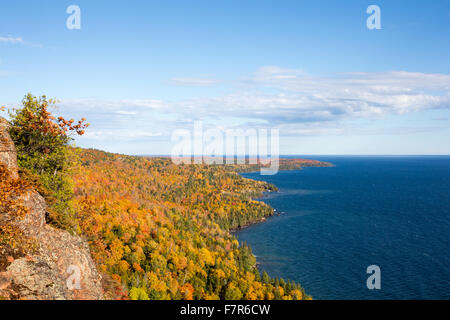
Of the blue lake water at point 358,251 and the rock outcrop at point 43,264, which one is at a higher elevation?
the rock outcrop at point 43,264

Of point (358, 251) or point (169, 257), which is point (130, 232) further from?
point (358, 251)

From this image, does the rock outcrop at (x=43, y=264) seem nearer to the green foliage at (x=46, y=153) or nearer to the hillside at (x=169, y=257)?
the green foliage at (x=46, y=153)

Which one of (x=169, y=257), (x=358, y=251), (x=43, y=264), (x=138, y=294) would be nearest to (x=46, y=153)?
(x=43, y=264)

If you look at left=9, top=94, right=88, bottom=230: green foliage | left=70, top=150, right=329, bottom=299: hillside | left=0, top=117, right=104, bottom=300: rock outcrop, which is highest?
left=9, top=94, right=88, bottom=230: green foliage

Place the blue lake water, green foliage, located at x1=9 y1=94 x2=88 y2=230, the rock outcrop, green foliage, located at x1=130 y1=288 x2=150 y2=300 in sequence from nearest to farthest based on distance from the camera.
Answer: the rock outcrop → green foliage, located at x1=9 y1=94 x2=88 y2=230 → green foliage, located at x1=130 y1=288 x2=150 y2=300 → the blue lake water

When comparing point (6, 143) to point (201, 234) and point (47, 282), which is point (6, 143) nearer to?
point (47, 282)

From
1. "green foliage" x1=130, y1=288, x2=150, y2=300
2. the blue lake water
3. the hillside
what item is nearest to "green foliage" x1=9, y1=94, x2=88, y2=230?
the hillside

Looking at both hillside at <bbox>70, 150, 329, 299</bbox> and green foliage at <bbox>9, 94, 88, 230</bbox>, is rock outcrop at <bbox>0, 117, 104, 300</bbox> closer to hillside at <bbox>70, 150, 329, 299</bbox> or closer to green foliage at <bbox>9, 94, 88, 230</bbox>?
green foliage at <bbox>9, 94, 88, 230</bbox>

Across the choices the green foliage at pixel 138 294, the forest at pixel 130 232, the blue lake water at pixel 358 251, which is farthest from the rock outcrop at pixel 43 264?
the blue lake water at pixel 358 251
